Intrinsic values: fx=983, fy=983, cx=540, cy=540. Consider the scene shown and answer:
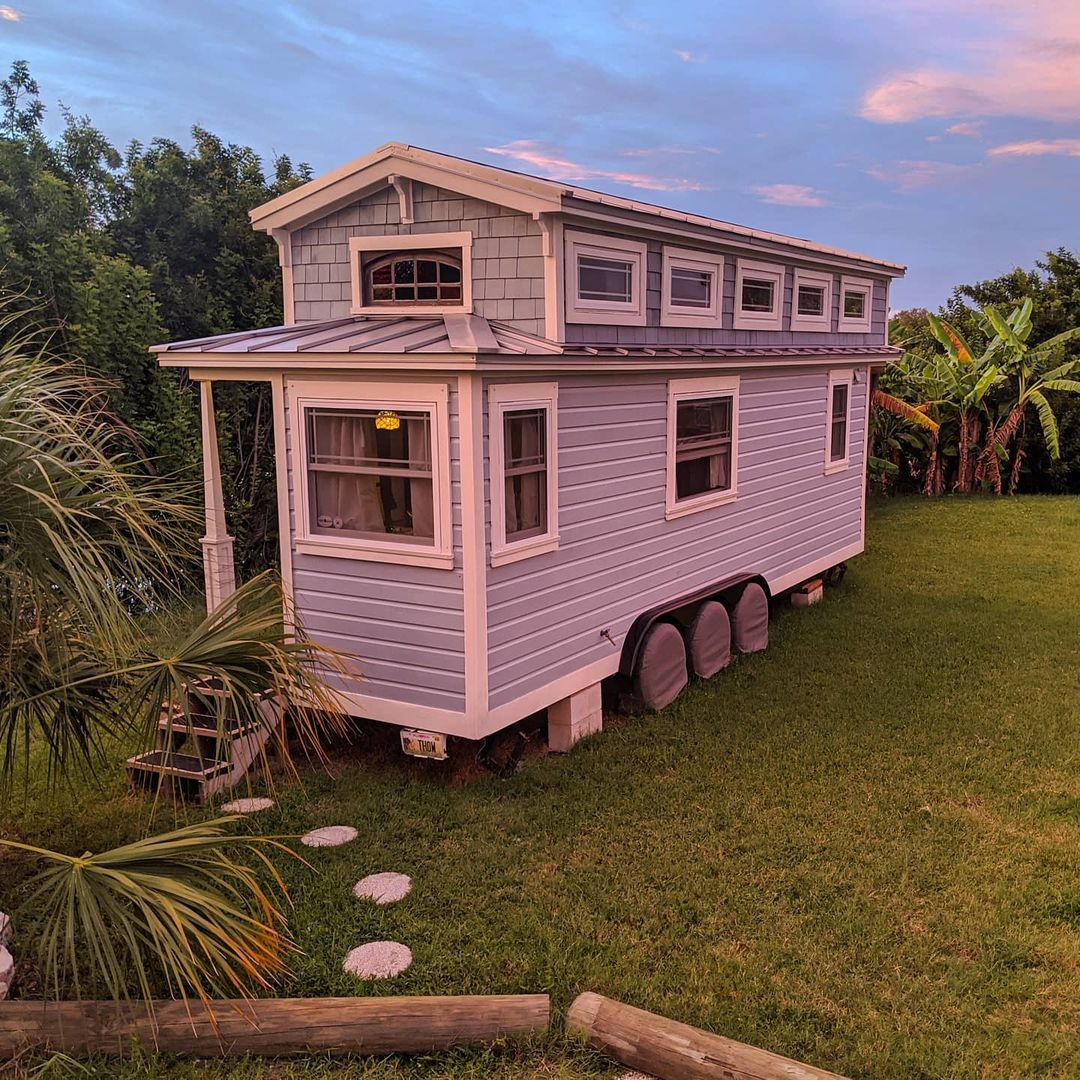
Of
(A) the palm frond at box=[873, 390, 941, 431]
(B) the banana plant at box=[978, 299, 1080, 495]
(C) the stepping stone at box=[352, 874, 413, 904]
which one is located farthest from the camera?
(B) the banana plant at box=[978, 299, 1080, 495]

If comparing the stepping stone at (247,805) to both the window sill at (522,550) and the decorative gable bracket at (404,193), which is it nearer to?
the window sill at (522,550)

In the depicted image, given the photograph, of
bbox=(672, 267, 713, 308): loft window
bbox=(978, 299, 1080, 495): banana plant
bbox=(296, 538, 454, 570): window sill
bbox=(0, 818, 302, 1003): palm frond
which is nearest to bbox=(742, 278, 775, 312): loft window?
bbox=(672, 267, 713, 308): loft window

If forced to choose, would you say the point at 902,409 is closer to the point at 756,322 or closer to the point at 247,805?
the point at 756,322

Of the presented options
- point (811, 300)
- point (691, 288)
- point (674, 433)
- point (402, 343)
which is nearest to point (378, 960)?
point (402, 343)

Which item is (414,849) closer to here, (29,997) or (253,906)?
(253,906)

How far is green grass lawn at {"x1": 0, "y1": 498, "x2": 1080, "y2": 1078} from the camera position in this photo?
4.50 metres

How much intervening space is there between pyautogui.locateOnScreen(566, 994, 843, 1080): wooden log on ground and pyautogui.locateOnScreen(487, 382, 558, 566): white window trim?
309cm

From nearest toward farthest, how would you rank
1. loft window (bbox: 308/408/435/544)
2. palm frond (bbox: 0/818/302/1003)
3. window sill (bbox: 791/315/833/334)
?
palm frond (bbox: 0/818/302/1003) → loft window (bbox: 308/408/435/544) → window sill (bbox: 791/315/833/334)

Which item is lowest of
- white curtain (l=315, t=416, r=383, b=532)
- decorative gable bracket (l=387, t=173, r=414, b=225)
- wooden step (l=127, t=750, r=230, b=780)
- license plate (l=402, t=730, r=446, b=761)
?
wooden step (l=127, t=750, r=230, b=780)

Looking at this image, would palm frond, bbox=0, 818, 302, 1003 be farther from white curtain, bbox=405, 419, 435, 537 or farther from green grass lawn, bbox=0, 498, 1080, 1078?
white curtain, bbox=405, 419, 435, 537

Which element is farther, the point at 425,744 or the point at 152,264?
the point at 152,264

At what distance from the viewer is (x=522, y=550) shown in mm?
6902

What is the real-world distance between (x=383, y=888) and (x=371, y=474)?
2.82 meters

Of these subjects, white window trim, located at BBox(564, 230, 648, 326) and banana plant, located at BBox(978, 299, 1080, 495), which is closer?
white window trim, located at BBox(564, 230, 648, 326)
